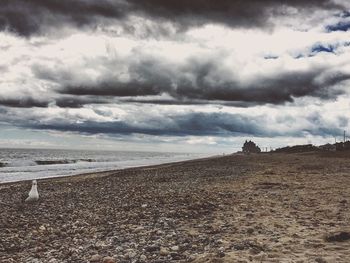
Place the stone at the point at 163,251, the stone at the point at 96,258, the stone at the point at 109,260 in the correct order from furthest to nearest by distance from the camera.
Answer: the stone at the point at 163,251 < the stone at the point at 96,258 < the stone at the point at 109,260

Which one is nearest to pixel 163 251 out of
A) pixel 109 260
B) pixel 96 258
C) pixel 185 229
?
pixel 109 260

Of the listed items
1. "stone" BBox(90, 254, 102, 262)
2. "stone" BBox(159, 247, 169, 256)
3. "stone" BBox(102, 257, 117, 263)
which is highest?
"stone" BBox(159, 247, 169, 256)

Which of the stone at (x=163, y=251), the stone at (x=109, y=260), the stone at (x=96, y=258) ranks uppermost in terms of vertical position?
the stone at (x=163, y=251)

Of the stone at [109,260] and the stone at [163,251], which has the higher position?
the stone at [163,251]

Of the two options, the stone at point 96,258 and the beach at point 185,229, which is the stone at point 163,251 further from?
the stone at point 96,258

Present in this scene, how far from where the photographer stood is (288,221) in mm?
11703

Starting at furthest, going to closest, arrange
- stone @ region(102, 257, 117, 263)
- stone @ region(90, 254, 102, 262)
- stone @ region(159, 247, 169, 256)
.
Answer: stone @ region(159, 247, 169, 256) → stone @ region(90, 254, 102, 262) → stone @ region(102, 257, 117, 263)

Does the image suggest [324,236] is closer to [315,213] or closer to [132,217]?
[315,213]

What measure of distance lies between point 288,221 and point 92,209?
8213 mm

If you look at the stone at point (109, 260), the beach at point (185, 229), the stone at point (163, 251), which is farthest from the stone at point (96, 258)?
the stone at point (163, 251)

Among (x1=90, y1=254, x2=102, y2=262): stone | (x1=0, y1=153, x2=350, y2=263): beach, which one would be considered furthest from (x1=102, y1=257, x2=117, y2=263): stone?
(x1=90, y1=254, x2=102, y2=262): stone

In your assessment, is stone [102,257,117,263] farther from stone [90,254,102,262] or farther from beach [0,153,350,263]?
stone [90,254,102,262]

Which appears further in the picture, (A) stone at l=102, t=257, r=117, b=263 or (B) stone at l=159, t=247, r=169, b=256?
(B) stone at l=159, t=247, r=169, b=256

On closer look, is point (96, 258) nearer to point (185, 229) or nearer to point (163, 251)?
point (163, 251)
